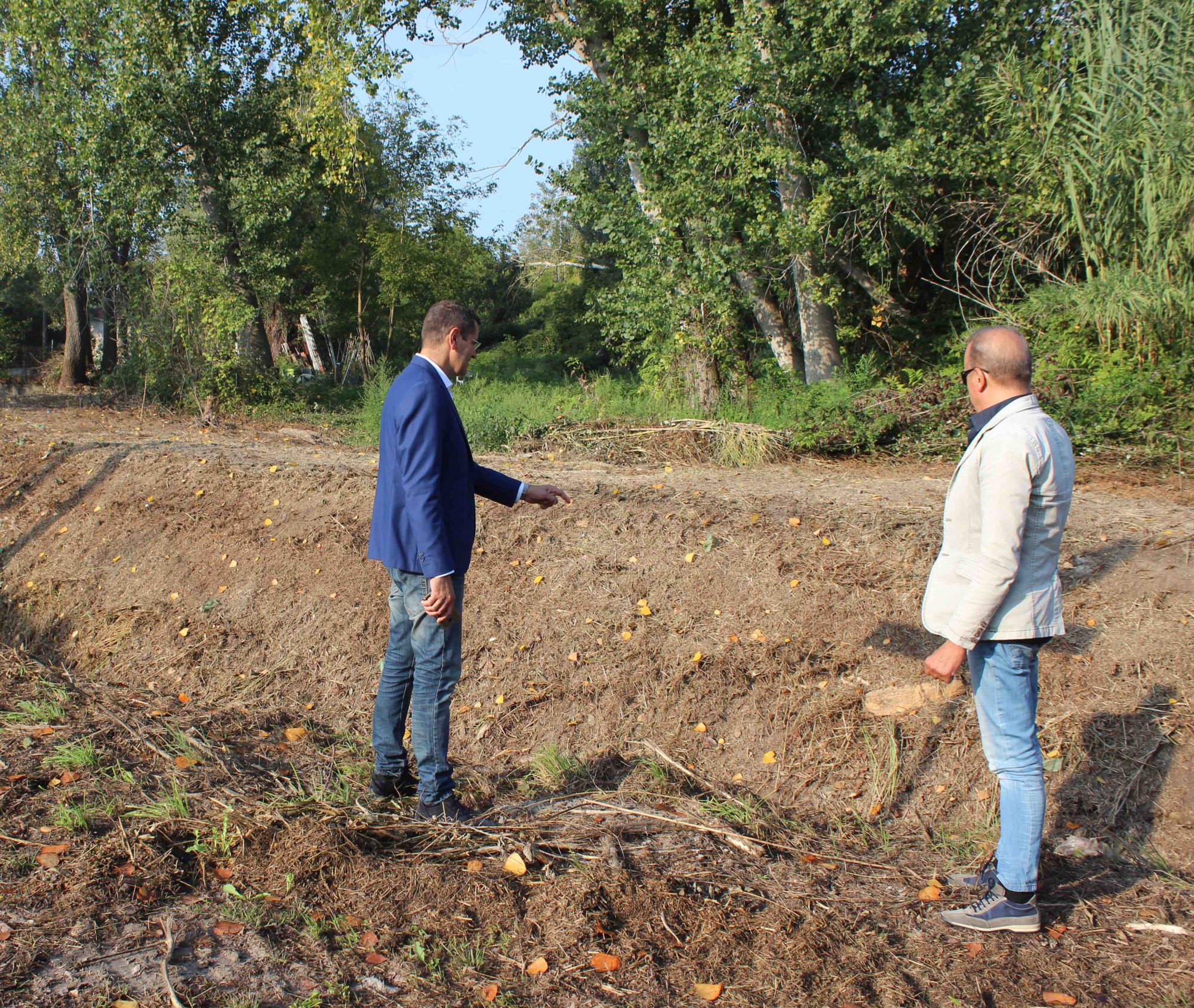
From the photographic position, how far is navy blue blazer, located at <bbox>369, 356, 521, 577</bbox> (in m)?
3.54

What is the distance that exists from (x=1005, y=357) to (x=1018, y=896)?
1769 millimetres

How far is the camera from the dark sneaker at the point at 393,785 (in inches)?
160

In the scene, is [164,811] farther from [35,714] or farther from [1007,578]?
[1007,578]

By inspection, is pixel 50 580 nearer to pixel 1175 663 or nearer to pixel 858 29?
pixel 1175 663

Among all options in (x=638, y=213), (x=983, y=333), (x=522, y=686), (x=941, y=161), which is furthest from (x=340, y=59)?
(x=983, y=333)

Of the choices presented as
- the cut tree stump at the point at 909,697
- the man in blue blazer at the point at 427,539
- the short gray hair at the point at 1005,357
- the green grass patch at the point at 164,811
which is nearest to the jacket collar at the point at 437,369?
the man in blue blazer at the point at 427,539

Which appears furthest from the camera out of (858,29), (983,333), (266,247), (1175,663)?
(266,247)

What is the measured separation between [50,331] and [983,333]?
42.5m

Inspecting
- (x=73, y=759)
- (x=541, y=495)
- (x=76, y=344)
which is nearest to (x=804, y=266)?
(x=541, y=495)

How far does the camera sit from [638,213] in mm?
11977

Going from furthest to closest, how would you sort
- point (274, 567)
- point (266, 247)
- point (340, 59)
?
point (266, 247)
point (340, 59)
point (274, 567)

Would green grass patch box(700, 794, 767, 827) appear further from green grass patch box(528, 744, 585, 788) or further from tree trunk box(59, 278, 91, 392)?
tree trunk box(59, 278, 91, 392)

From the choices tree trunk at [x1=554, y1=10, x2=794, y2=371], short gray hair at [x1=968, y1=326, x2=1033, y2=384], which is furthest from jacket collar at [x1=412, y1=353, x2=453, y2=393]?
tree trunk at [x1=554, y1=10, x2=794, y2=371]

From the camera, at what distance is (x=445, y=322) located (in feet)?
12.2
